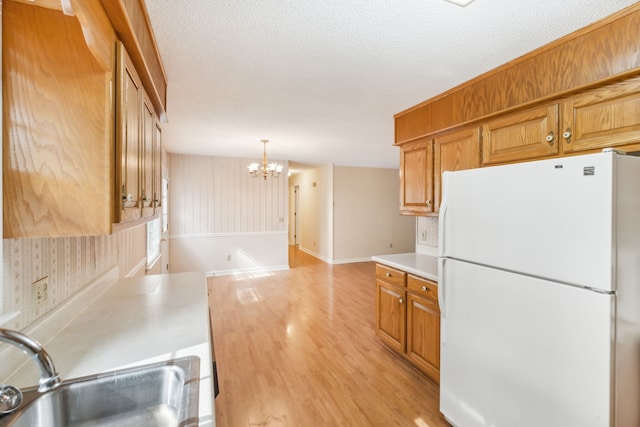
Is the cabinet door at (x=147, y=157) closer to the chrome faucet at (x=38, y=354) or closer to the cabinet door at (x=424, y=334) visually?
the chrome faucet at (x=38, y=354)

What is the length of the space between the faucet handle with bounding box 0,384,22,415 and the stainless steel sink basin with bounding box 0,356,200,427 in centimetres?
2

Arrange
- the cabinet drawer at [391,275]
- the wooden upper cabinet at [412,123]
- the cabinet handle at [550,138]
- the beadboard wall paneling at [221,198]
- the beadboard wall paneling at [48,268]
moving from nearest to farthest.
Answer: the beadboard wall paneling at [48,268] < the cabinet handle at [550,138] < the cabinet drawer at [391,275] < the wooden upper cabinet at [412,123] < the beadboard wall paneling at [221,198]

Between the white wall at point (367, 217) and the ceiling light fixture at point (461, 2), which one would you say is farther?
the white wall at point (367, 217)

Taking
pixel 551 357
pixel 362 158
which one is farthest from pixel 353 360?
pixel 362 158

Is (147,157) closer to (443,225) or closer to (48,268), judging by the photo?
(48,268)

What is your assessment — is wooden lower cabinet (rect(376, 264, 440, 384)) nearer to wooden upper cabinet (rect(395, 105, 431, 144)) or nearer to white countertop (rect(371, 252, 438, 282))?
white countertop (rect(371, 252, 438, 282))

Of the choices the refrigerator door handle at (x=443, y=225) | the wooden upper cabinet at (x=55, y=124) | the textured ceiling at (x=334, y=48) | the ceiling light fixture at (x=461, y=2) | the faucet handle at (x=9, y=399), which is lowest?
the faucet handle at (x=9, y=399)

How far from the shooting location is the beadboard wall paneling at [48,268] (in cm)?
97

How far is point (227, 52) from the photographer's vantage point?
1.82 m

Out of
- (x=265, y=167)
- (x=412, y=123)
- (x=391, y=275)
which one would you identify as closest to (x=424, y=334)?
(x=391, y=275)

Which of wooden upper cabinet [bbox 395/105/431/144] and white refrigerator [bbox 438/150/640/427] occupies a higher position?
wooden upper cabinet [bbox 395/105/431/144]

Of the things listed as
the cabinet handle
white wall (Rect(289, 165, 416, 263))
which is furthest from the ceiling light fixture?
white wall (Rect(289, 165, 416, 263))

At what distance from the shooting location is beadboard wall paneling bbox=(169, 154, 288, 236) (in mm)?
5426

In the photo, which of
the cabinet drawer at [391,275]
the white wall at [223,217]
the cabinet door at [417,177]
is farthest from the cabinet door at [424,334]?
the white wall at [223,217]
